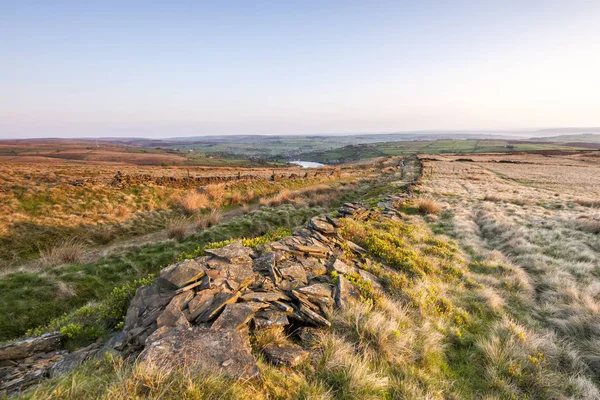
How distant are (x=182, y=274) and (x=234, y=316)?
1648 millimetres

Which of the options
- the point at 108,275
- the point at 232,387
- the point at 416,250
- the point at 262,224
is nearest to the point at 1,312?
the point at 108,275

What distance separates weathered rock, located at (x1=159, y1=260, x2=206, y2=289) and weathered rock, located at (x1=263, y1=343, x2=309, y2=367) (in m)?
2.16

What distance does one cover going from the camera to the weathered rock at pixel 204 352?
10.9 feet

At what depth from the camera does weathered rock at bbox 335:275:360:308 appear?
18.5ft

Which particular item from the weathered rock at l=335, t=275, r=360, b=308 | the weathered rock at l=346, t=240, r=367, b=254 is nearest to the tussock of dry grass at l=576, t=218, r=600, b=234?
the weathered rock at l=346, t=240, r=367, b=254

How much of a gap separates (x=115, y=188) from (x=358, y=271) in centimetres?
2246

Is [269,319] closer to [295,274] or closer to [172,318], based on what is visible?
[172,318]

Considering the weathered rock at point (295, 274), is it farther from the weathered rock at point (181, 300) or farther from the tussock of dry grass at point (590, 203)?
the tussock of dry grass at point (590, 203)

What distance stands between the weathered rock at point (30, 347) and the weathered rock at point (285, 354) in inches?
157

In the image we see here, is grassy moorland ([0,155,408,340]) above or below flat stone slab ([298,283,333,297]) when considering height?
below

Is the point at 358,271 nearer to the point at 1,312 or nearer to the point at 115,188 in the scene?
the point at 1,312

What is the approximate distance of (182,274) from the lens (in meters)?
5.37

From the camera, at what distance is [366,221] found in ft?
43.1

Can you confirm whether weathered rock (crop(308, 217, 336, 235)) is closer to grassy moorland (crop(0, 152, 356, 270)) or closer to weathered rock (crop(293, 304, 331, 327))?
weathered rock (crop(293, 304, 331, 327))
